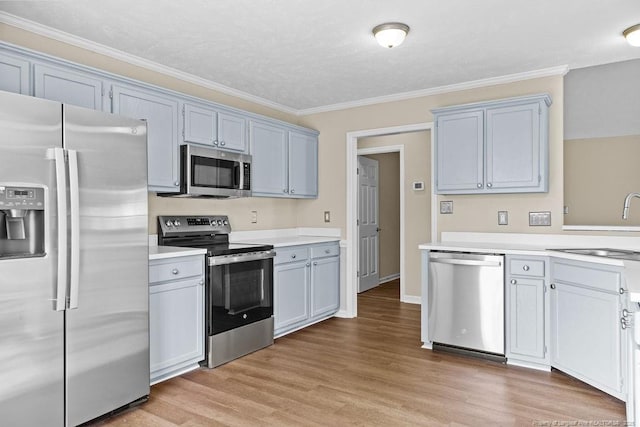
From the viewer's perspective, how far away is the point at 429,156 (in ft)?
18.3

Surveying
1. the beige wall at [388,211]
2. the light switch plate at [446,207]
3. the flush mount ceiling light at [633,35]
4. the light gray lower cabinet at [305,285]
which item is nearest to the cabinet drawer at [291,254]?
the light gray lower cabinet at [305,285]

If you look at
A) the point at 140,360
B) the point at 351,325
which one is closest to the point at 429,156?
the point at 351,325

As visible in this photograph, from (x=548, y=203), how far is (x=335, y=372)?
7.58 feet

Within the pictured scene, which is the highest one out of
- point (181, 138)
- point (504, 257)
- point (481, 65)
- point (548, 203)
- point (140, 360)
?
point (481, 65)

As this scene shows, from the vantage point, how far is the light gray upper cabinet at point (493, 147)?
11.7 feet

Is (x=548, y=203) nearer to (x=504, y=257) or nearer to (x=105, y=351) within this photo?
(x=504, y=257)

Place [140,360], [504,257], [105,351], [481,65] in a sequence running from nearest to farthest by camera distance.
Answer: [105,351] → [140,360] → [504,257] → [481,65]

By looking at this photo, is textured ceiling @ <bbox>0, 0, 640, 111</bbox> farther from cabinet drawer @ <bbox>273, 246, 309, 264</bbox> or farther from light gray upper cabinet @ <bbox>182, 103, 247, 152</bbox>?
cabinet drawer @ <bbox>273, 246, 309, 264</bbox>

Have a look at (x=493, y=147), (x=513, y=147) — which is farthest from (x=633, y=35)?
(x=493, y=147)

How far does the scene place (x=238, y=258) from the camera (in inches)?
136

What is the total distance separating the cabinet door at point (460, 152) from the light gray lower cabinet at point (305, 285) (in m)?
1.40

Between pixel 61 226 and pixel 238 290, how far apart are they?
A: 1.58 metres

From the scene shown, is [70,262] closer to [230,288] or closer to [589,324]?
[230,288]

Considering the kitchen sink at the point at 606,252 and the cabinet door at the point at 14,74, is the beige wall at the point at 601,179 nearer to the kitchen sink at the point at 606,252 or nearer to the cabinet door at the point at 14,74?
the kitchen sink at the point at 606,252
